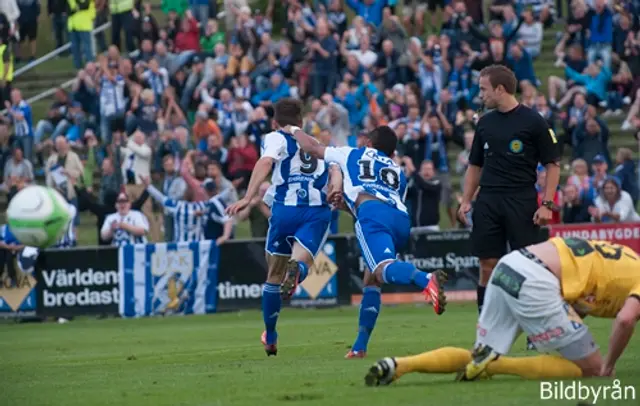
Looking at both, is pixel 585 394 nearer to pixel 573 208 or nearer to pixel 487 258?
pixel 487 258

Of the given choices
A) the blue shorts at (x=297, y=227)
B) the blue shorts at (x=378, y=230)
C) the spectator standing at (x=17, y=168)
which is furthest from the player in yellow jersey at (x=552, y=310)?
the spectator standing at (x=17, y=168)

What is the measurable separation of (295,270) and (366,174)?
1.12 metres

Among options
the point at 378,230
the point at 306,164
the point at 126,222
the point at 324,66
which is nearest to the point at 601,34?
the point at 324,66

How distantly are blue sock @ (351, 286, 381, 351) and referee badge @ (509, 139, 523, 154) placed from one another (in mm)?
1724

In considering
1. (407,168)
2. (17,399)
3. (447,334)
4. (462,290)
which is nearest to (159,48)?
(407,168)

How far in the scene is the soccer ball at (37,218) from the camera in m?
14.4

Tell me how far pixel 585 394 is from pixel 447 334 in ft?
22.6

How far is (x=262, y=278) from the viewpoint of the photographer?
22.5 m

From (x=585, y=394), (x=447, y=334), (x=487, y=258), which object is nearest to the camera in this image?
(x=585, y=394)

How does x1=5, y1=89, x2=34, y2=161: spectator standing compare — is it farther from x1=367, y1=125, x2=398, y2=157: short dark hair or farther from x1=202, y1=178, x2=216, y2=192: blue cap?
x1=367, y1=125, x2=398, y2=157: short dark hair

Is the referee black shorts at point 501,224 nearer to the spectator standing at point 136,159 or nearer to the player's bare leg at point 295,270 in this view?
the player's bare leg at point 295,270

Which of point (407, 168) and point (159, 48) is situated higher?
point (159, 48)

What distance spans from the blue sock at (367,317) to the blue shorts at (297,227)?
1002 mm

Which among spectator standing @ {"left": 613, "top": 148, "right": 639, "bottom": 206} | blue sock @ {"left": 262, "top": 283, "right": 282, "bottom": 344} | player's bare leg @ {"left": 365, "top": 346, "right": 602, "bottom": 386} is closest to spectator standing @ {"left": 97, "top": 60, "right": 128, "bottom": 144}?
spectator standing @ {"left": 613, "top": 148, "right": 639, "bottom": 206}
